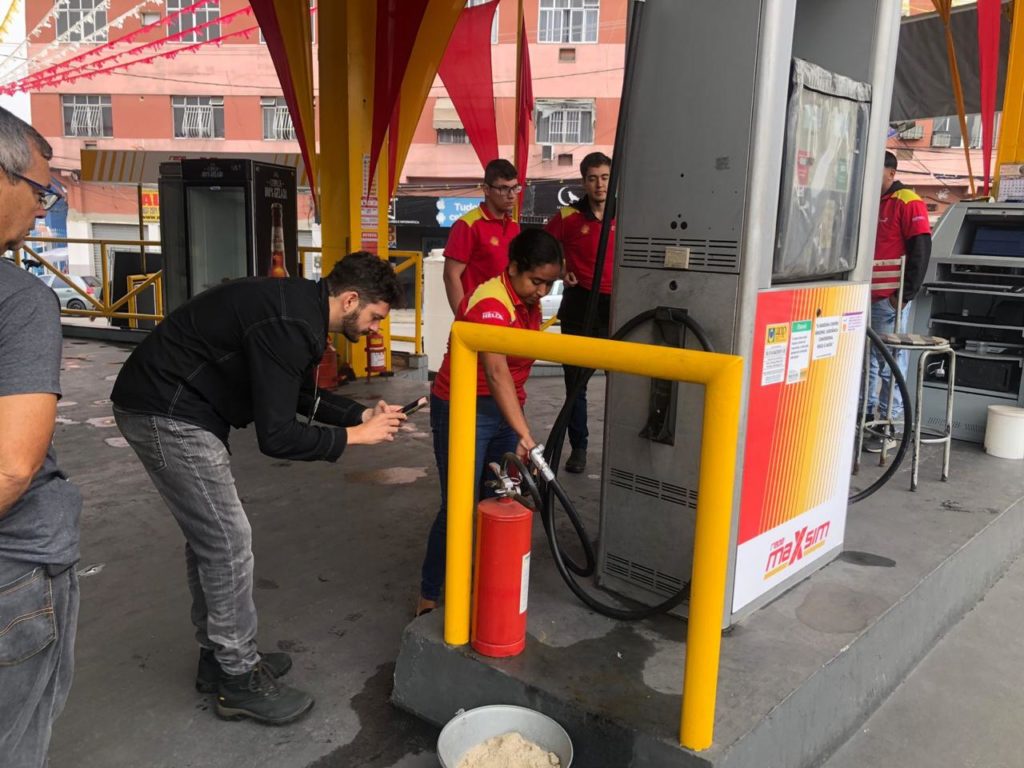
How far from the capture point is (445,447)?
10.8 ft

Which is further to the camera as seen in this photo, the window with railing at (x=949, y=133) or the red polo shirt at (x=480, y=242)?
the window with railing at (x=949, y=133)

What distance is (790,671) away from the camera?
265 centimetres

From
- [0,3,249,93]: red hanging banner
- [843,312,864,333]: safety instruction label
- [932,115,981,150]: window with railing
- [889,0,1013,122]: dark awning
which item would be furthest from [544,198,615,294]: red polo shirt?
[932,115,981,150]: window with railing

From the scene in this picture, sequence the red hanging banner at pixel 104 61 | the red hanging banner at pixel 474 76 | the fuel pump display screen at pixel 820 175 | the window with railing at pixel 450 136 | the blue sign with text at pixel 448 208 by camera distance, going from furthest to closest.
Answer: the window with railing at pixel 450 136
the blue sign with text at pixel 448 208
the red hanging banner at pixel 104 61
the red hanging banner at pixel 474 76
the fuel pump display screen at pixel 820 175

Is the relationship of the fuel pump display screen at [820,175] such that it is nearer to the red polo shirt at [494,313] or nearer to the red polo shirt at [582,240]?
the red polo shirt at [494,313]

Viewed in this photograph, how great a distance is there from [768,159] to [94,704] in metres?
2.94

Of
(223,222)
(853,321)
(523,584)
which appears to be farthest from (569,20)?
(523,584)

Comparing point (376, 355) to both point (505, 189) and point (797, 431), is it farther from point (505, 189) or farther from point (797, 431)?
point (797, 431)

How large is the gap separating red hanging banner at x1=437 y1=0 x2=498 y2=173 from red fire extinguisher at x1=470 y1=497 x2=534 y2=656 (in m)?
7.45

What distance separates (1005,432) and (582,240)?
9.98 ft

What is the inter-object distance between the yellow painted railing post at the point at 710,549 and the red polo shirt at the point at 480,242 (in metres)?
3.00

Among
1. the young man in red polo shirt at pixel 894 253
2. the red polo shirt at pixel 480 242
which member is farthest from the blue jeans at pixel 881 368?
the red polo shirt at pixel 480 242

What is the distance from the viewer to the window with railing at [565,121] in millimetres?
26375

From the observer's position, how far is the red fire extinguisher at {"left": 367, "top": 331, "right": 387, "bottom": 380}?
822cm
